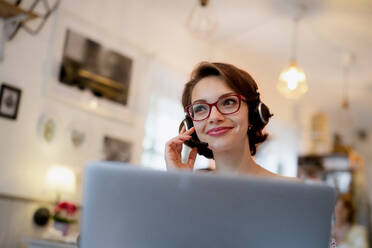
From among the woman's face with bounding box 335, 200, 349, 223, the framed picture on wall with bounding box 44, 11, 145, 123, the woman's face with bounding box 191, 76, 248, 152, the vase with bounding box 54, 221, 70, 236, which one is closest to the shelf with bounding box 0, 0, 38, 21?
the framed picture on wall with bounding box 44, 11, 145, 123

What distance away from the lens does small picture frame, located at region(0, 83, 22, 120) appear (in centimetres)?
354

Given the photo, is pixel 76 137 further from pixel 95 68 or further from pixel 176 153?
pixel 176 153

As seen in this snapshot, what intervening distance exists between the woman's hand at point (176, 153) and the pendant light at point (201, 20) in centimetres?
339

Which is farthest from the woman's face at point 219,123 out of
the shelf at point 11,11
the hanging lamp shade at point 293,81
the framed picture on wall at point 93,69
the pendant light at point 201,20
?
the pendant light at point 201,20

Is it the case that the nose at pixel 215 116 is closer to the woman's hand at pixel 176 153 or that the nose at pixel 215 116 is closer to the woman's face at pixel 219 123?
the woman's face at pixel 219 123

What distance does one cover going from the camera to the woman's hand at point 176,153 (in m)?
1.50

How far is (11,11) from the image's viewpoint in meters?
3.52

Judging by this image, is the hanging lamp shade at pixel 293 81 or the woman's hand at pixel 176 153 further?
the hanging lamp shade at pixel 293 81

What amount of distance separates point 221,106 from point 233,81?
0.32 ft

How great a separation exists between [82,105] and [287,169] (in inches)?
160

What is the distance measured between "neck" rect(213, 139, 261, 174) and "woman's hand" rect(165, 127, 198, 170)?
0.13 metres

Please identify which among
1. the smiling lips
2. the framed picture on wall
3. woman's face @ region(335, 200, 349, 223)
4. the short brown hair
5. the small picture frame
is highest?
the framed picture on wall

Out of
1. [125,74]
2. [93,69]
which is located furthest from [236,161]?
[125,74]

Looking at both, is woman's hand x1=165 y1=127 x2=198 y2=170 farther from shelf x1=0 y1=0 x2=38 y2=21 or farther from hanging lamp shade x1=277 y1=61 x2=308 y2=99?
hanging lamp shade x1=277 y1=61 x2=308 y2=99
